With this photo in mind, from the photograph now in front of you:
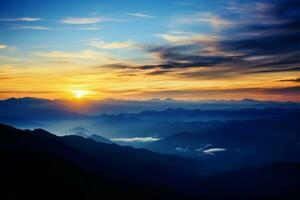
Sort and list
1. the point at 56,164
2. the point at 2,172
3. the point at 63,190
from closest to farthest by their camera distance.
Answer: the point at 2,172 < the point at 63,190 < the point at 56,164

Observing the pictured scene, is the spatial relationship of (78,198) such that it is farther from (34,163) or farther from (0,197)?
(0,197)

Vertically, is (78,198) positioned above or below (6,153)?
below

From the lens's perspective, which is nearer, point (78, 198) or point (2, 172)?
point (2, 172)

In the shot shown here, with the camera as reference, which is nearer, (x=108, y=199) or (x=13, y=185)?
(x=13, y=185)

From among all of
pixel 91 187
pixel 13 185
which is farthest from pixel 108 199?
pixel 13 185

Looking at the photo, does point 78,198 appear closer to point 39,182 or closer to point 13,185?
point 39,182

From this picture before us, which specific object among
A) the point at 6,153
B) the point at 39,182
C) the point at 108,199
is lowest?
the point at 108,199

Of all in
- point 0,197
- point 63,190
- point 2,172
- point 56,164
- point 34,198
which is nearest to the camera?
point 0,197

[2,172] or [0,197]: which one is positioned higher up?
[2,172]

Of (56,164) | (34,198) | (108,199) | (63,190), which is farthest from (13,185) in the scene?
(108,199)
